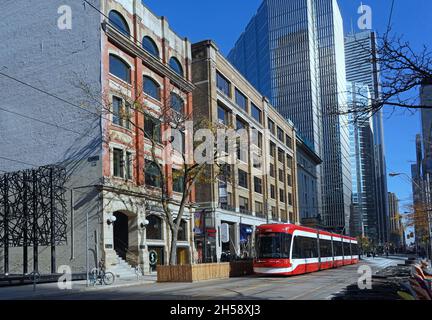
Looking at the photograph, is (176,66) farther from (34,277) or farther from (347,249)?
(34,277)

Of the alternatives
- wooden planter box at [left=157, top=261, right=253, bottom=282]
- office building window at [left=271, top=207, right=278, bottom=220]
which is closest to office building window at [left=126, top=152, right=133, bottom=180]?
wooden planter box at [left=157, top=261, right=253, bottom=282]

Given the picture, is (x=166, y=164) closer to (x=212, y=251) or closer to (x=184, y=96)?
(x=184, y=96)

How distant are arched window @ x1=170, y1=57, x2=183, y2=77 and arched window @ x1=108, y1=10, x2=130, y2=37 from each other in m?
7.60

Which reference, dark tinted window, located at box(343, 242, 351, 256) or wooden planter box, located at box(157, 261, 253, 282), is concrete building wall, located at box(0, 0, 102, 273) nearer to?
wooden planter box, located at box(157, 261, 253, 282)

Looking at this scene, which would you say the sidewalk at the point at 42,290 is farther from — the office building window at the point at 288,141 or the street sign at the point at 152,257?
the office building window at the point at 288,141

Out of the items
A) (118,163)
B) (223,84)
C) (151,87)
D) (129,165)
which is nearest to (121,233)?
(129,165)

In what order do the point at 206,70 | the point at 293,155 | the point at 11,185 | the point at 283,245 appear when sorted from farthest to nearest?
1. the point at 293,155
2. the point at 206,70
3. the point at 11,185
4. the point at 283,245

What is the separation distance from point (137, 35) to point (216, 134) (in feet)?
38.2

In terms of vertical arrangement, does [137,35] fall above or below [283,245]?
above

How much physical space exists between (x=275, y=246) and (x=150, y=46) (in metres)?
20.5

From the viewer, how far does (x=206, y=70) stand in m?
52.2

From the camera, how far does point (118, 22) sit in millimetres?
38188

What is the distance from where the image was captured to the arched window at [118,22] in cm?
3722
